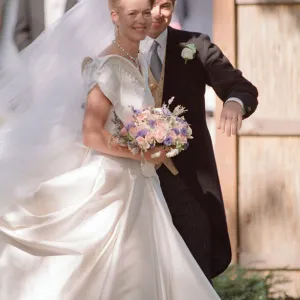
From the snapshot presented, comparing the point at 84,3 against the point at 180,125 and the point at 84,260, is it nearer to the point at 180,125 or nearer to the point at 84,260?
the point at 180,125

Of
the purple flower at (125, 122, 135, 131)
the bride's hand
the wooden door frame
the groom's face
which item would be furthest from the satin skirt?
the wooden door frame

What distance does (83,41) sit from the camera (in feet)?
14.4

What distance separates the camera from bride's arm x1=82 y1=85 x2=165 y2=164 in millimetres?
3984

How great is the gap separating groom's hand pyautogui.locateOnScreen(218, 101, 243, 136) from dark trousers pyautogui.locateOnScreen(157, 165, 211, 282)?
0.52 m

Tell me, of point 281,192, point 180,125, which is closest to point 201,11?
point 281,192

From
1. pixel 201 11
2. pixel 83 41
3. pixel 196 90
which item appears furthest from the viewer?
pixel 201 11

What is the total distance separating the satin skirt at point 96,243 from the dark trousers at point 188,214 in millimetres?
632

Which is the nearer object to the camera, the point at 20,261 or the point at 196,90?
the point at 20,261

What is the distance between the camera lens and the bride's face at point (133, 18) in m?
4.11

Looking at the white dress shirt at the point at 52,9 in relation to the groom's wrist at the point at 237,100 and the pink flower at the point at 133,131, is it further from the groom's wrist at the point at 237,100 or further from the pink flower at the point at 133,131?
the pink flower at the point at 133,131

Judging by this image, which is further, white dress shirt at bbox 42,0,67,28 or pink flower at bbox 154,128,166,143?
white dress shirt at bbox 42,0,67,28

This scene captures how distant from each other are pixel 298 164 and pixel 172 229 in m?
1.78

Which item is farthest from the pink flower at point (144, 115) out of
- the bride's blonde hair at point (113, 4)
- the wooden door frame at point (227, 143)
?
the wooden door frame at point (227, 143)

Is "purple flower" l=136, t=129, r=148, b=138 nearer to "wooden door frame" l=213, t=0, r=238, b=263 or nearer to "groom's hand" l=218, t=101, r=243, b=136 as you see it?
"groom's hand" l=218, t=101, r=243, b=136
